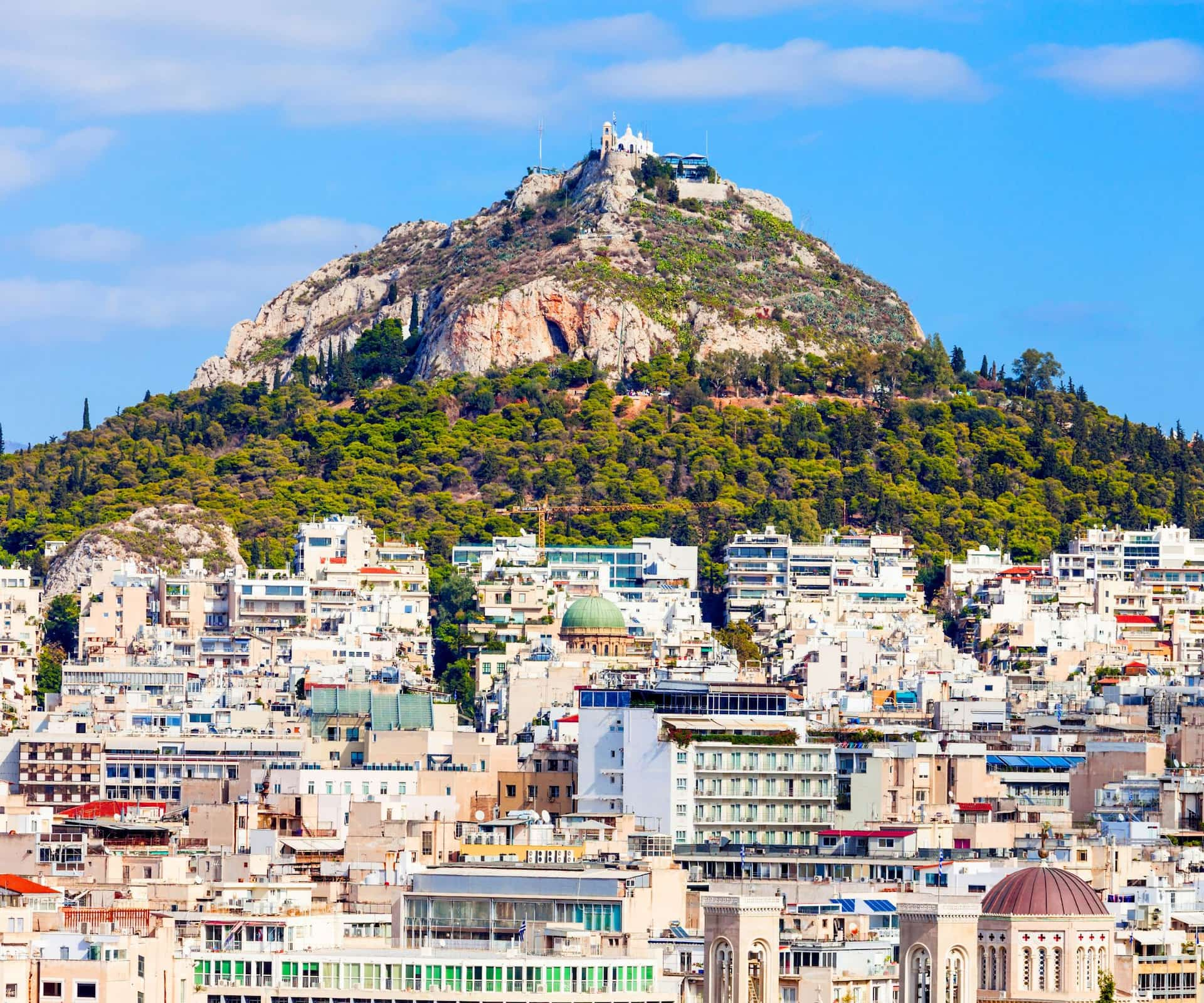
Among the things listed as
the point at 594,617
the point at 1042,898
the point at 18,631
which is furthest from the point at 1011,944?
the point at 18,631

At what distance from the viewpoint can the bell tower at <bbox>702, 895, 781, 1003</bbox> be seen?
67250mm

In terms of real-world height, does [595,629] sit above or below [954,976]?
above

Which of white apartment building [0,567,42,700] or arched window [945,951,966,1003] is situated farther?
white apartment building [0,567,42,700]

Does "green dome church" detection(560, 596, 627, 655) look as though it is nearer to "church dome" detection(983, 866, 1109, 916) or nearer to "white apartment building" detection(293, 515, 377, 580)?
"white apartment building" detection(293, 515, 377, 580)

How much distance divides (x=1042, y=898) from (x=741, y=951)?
573 cm

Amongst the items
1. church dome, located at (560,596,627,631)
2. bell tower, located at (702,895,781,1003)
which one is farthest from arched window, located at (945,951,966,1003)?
church dome, located at (560,596,627,631)

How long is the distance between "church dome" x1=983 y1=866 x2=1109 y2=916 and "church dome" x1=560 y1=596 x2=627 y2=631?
320ft

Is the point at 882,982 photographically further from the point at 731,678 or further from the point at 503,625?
the point at 503,625

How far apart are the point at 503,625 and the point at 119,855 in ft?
319

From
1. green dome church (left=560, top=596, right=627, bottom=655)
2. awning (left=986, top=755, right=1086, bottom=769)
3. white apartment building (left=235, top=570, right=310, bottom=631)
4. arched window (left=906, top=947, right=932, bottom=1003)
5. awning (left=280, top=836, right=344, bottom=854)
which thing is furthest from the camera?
white apartment building (left=235, top=570, right=310, bottom=631)

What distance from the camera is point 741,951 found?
222 ft

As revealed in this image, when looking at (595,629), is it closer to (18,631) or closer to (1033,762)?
(18,631)

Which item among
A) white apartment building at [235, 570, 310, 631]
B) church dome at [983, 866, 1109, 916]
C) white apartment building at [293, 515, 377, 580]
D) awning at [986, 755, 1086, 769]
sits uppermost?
white apartment building at [293, 515, 377, 580]

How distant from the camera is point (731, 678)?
12638cm
